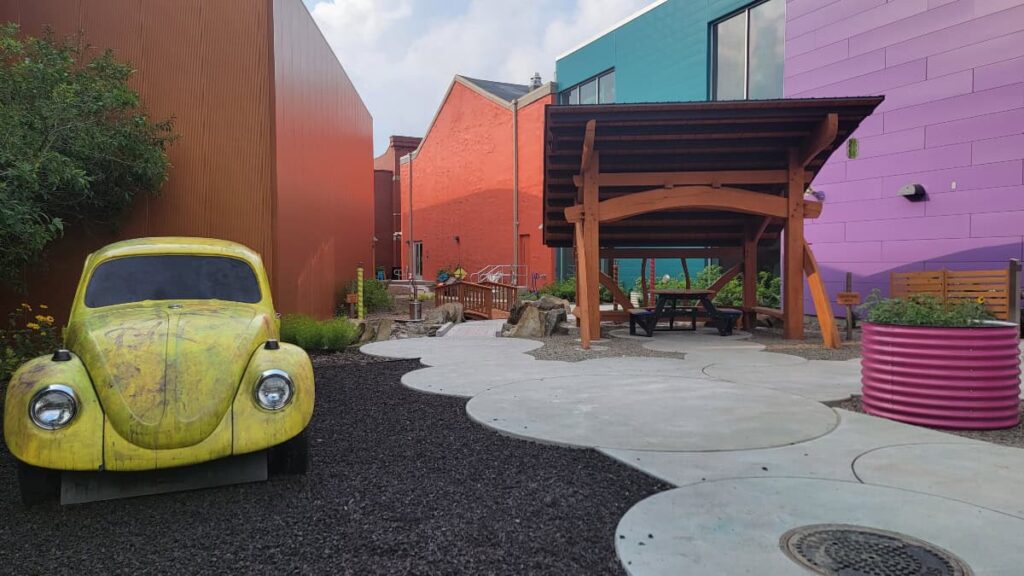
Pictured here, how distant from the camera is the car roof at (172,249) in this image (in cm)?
463

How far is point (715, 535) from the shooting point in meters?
2.92

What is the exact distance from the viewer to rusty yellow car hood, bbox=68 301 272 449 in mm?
3398

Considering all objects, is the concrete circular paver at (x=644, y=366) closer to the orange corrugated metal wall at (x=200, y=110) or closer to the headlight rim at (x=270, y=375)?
the headlight rim at (x=270, y=375)

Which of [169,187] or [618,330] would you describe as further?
[618,330]

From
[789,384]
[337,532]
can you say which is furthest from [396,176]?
[337,532]

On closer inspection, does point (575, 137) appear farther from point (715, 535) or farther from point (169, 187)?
point (715, 535)

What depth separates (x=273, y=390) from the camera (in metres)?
3.64

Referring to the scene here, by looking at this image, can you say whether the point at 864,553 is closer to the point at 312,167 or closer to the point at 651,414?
the point at 651,414

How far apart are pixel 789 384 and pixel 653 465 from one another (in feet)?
11.1

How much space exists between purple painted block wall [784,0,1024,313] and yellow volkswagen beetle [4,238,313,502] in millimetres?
12092

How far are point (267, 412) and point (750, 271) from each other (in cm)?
1090

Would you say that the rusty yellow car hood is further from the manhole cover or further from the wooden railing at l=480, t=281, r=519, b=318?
the wooden railing at l=480, t=281, r=519, b=318

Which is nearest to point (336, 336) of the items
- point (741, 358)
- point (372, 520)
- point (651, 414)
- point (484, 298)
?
point (651, 414)

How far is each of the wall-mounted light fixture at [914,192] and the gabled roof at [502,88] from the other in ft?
60.3
